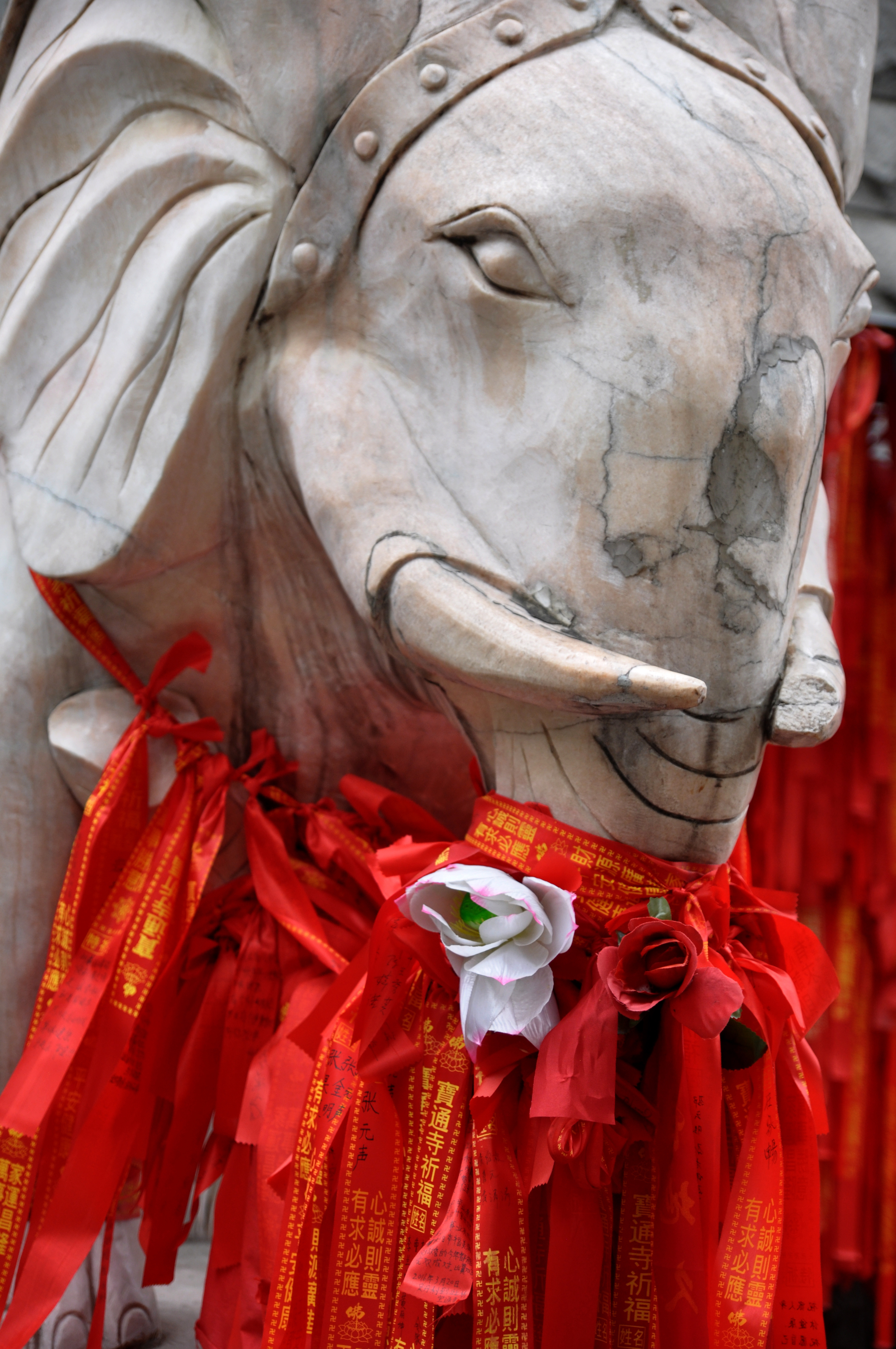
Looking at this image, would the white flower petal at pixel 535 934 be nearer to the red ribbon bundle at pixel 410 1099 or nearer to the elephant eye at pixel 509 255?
the red ribbon bundle at pixel 410 1099

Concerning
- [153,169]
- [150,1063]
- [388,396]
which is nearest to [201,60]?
[153,169]

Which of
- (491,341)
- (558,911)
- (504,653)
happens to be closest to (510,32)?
(491,341)

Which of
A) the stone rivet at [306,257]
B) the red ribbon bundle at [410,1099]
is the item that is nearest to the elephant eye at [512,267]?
the stone rivet at [306,257]

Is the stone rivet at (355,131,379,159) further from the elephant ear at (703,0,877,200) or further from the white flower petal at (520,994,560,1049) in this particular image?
the white flower petal at (520,994,560,1049)

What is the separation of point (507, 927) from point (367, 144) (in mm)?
379

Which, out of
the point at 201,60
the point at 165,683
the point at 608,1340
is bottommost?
the point at 608,1340

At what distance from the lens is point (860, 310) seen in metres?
0.65

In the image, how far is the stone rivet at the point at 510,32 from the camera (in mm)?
596

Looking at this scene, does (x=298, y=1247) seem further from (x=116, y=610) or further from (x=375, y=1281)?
(x=116, y=610)

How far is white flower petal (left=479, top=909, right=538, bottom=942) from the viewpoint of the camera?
553 mm

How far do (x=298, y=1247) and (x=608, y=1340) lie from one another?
147 mm

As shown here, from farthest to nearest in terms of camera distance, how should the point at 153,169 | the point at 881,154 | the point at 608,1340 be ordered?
the point at 881,154 < the point at 153,169 < the point at 608,1340

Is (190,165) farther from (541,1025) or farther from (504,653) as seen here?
(541,1025)

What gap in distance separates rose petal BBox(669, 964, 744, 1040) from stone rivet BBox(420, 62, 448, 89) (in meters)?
0.42
